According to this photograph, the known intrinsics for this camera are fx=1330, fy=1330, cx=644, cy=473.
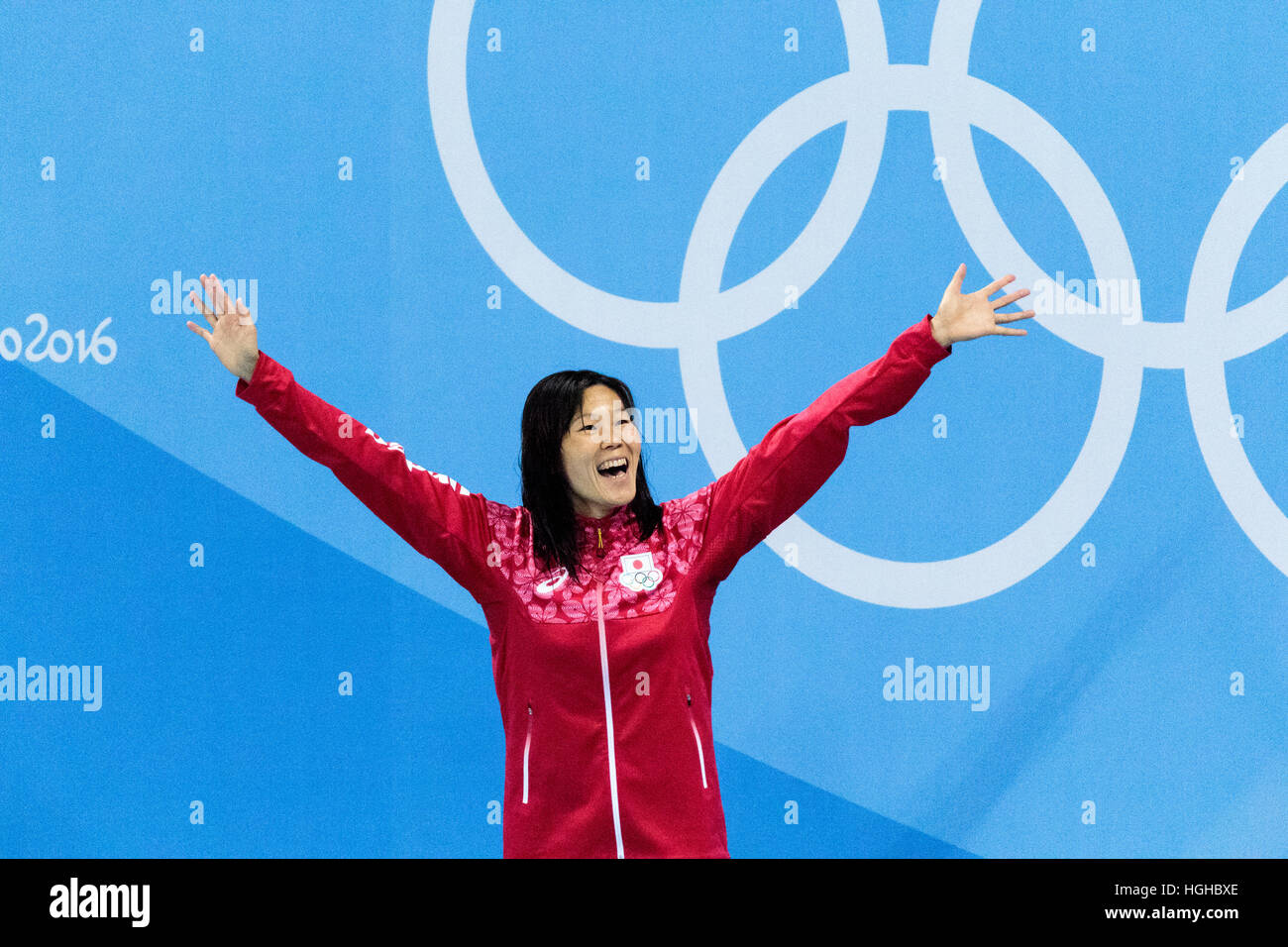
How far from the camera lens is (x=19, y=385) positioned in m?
4.02

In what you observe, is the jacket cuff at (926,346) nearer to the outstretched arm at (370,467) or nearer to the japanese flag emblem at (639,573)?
the japanese flag emblem at (639,573)

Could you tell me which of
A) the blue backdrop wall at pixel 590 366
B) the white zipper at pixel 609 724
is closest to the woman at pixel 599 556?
the white zipper at pixel 609 724

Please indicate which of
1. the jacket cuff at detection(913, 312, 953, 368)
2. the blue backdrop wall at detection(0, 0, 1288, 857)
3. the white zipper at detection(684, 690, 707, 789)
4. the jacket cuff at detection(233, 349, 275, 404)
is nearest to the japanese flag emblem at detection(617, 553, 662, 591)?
the white zipper at detection(684, 690, 707, 789)

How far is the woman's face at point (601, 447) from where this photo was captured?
282 centimetres

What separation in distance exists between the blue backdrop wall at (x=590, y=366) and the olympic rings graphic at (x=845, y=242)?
1 centimetres

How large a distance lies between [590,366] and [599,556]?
4.05 ft

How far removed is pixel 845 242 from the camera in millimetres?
3992

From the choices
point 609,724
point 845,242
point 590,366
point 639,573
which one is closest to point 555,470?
point 639,573

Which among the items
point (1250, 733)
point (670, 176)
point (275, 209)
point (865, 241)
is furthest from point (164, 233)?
point (1250, 733)

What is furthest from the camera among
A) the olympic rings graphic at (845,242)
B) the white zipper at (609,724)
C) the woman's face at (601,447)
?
the olympic rings graphic at (845,242)

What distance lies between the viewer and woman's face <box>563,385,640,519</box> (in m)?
2.82

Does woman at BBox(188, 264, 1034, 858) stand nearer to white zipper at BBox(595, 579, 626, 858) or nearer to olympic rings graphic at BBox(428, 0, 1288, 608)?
white zipper at BBox(595, 579, 626, 858)

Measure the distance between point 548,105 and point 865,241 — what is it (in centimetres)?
103

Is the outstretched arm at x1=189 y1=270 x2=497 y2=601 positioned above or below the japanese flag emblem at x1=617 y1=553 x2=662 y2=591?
above
